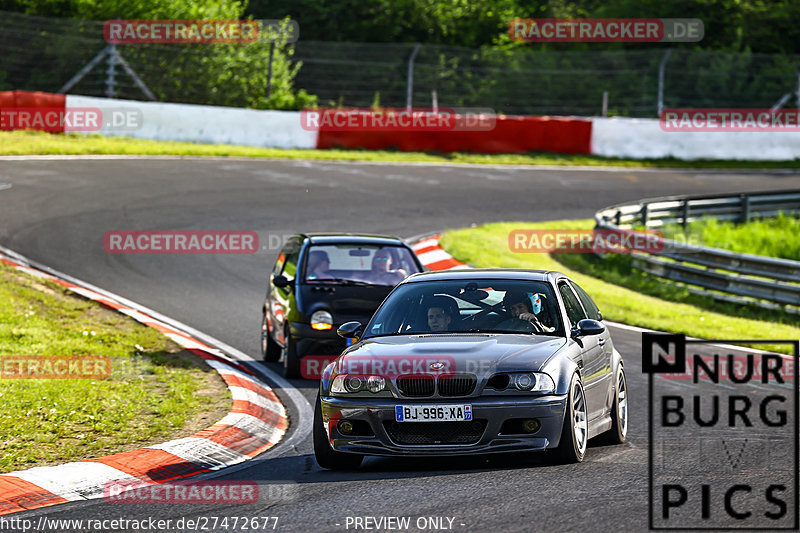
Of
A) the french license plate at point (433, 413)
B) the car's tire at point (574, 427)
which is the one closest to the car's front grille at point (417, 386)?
the french license plate at point (433, 413)

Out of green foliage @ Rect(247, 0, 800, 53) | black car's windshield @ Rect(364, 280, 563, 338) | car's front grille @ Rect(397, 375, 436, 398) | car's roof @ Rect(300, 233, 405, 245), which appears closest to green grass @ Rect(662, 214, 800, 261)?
car's roof @ Rect(300, 233, 405, 245)

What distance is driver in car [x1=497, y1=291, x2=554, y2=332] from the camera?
820cm

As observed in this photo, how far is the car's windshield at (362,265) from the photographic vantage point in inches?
507

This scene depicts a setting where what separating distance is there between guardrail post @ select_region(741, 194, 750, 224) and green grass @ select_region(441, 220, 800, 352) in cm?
571

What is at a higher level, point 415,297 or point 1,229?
point 415,297

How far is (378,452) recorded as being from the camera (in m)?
7.38

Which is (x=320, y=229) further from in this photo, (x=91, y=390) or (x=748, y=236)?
(x=91, y=390)

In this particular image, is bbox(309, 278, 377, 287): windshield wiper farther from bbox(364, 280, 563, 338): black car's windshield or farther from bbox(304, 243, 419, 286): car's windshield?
bbox(364, 280, 563, 338): black car's windshield

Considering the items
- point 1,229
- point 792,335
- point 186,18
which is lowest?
point 792,335

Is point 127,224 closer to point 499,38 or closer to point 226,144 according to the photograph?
point 226,144

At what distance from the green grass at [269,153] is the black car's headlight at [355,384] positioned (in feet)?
74.3

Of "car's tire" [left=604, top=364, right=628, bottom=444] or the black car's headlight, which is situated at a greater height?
the black car's headlight

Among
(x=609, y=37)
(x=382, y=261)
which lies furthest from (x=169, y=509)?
(x=609, y=37)

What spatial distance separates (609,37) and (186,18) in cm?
2165
